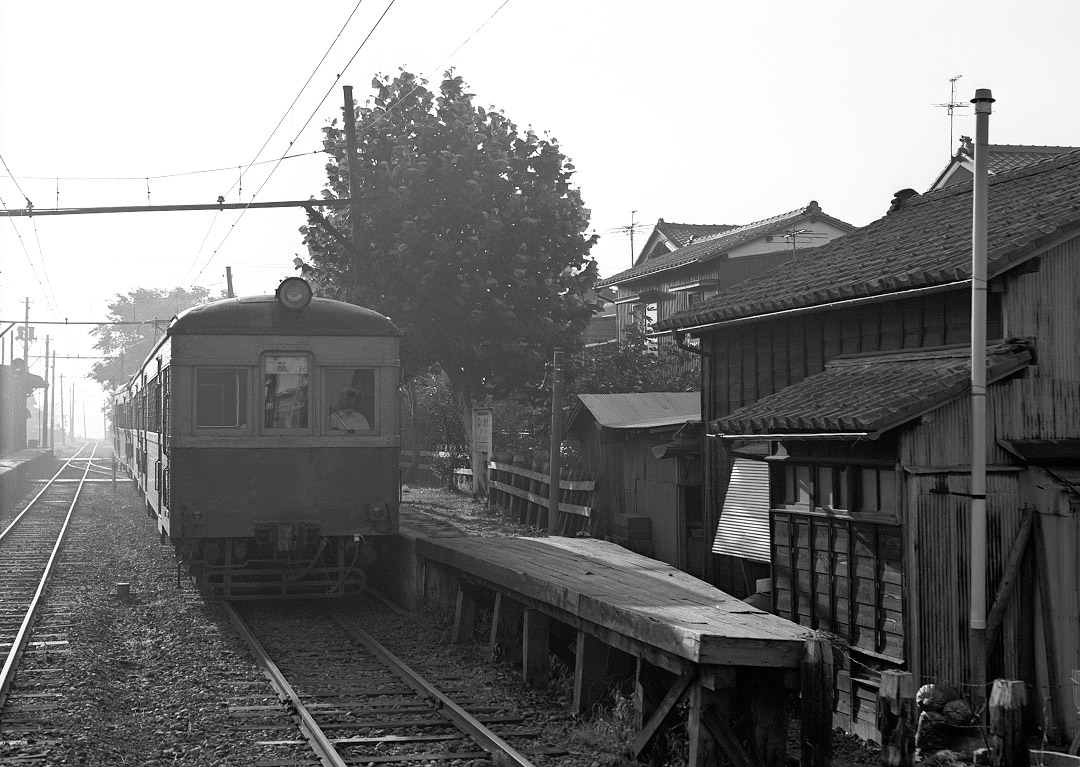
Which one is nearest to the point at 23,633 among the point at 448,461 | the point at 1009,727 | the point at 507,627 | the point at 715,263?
the point at 507,627

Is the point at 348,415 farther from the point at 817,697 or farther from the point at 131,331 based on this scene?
the point at 131,331

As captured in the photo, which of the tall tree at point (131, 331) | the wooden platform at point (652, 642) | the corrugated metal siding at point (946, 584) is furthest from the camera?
the tall tree at point (131, 331)

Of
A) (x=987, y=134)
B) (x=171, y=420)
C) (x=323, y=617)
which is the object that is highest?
(x=987, y=134)

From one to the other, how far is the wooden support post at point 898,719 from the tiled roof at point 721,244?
20.5 meters

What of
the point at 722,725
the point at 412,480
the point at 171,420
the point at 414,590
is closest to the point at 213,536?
the point at 171,420

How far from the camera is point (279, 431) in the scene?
11.4 m

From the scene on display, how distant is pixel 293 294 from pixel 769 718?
22.2 ft

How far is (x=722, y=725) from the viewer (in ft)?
21.1

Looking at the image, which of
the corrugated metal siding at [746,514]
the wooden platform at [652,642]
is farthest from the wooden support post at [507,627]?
the corrugated metal siding at [746,514]

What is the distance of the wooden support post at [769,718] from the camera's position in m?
6.45

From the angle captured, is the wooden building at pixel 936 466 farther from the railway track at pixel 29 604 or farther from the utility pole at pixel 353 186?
the utility pole at pixel 353 186

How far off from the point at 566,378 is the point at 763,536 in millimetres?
11602

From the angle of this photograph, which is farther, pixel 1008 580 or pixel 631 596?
pixel 1008 580

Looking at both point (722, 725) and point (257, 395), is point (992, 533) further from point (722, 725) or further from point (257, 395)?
point (257, 395)
